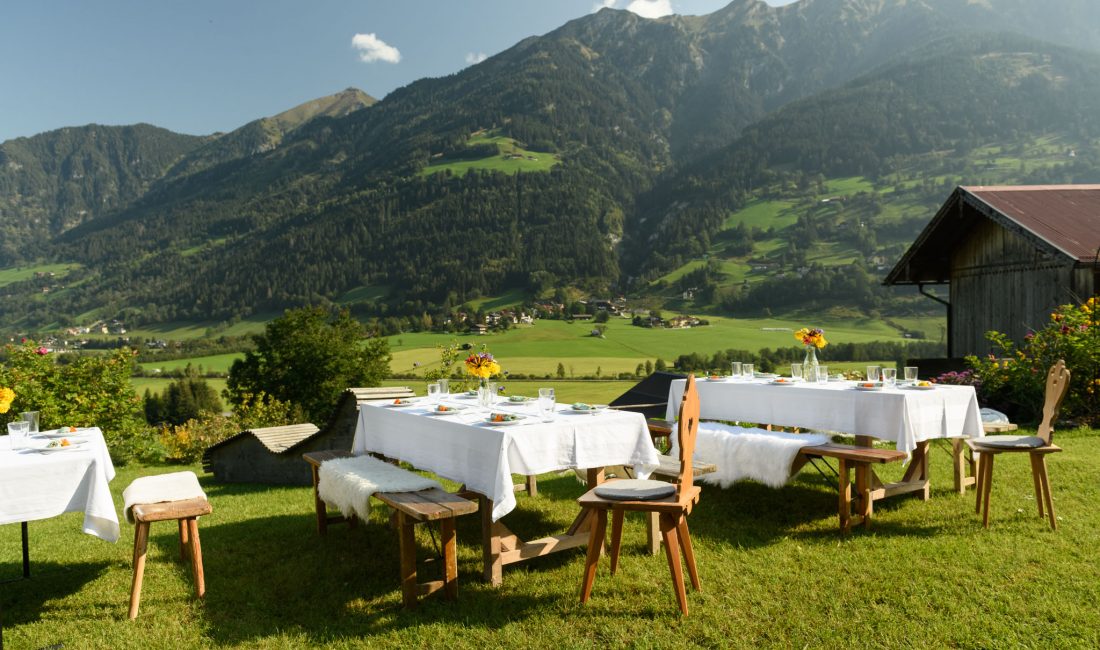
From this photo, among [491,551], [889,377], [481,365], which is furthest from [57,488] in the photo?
[889,377]

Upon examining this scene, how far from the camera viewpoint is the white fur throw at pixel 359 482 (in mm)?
4355

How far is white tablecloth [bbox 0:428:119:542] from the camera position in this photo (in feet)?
11.6

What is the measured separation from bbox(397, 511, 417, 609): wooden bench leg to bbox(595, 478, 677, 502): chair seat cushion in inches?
43.8

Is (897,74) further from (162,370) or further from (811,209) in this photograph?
(162,370)

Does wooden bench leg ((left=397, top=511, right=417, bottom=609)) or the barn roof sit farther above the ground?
the barn roof

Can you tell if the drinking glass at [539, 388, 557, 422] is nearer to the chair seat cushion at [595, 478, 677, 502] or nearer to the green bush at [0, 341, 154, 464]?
the chair seat cushion at [595, 478, 677, 502]

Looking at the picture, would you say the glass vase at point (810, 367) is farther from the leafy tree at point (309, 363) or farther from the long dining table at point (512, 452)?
the leafy tree at point (309, 363)

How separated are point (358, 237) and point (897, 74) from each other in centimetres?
9606

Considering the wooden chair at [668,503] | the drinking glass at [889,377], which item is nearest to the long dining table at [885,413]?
the drinking glass at [889,377]

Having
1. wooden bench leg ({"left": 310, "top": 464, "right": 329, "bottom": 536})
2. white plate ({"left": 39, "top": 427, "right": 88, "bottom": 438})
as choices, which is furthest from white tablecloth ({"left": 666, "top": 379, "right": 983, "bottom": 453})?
white plate ({"left": 39, "top": 427, "right": 88, "bottom": 438})

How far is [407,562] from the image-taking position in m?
3.93

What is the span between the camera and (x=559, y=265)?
92.1 m

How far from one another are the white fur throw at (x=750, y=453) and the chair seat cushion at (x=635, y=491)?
1.62 metres

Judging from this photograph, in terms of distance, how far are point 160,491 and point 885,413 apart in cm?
522
